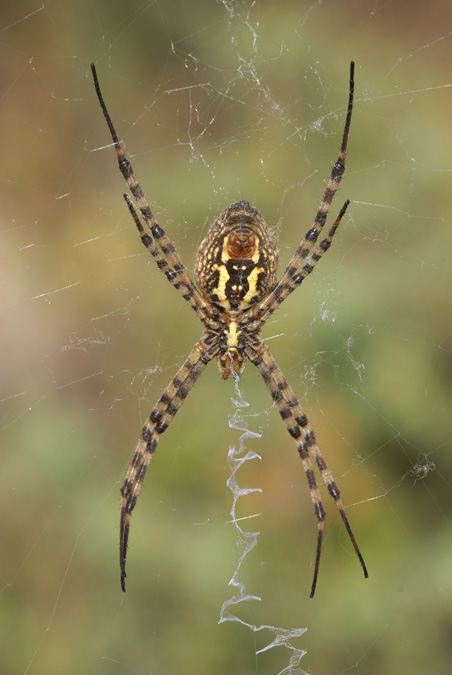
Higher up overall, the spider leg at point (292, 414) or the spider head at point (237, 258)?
the spider head at point (237, 258)

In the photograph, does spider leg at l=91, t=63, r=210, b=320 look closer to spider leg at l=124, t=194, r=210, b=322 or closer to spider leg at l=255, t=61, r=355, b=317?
spider leg at l=124, t=194, r=210, b=322

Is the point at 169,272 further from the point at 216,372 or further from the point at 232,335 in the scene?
the point at 216,372

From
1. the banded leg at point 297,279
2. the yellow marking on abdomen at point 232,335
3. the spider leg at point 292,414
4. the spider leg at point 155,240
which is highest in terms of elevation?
the spider leg at point 155,240

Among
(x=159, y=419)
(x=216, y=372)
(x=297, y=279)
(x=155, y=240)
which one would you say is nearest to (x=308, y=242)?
(x=297, y=279)

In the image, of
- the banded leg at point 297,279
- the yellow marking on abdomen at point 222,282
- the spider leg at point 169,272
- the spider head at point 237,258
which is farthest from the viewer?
the banded leg at point 297,279

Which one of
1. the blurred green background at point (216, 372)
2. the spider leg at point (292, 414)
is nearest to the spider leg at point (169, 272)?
the spider leg at point (292, 414)

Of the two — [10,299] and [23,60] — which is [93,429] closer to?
[10,299]

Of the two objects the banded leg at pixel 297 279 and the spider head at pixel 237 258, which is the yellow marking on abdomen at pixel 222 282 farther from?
the banded leg at pixel 297 279
